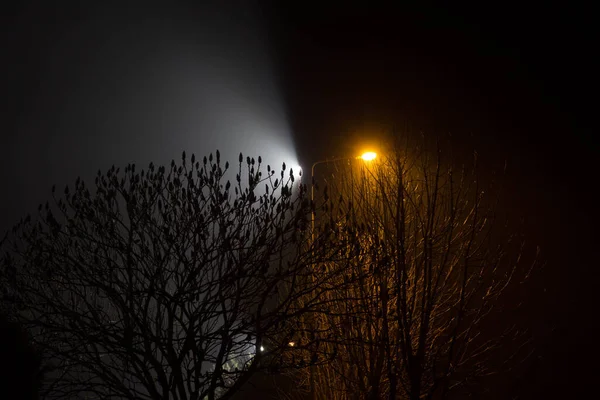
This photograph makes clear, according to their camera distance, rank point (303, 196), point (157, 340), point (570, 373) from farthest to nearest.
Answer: point (570, 373)
point (303, 196)
point (157, 340)

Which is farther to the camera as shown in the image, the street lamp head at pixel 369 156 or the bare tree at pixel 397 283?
the street lamp head at pixel 369 156

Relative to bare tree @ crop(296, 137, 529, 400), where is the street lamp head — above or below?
above

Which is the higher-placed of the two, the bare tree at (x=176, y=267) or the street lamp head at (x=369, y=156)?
the street lamp head at (x=369, y=156)

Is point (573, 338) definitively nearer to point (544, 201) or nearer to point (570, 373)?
point (570, 373)

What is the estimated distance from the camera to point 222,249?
5.77m

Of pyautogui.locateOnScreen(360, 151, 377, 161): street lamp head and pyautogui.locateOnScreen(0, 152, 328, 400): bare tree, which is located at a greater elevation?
pyautogui.locateOnScreen(360, 151, 377, 161): street lamp head

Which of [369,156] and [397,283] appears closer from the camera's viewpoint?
[397,283]

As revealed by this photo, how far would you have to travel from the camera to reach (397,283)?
6062 millimetres

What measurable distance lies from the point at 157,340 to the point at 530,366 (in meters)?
6.49

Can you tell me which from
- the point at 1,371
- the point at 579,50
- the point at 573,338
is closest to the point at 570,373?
the point at 573,338

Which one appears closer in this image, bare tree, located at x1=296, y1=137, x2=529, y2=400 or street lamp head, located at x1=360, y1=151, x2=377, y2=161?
bare tree, located at x1=296, y1=137, x2=529, y2=400

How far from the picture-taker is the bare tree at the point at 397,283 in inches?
240

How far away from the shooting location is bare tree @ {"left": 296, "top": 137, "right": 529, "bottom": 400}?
6.10m

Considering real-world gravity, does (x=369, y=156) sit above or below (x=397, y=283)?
above
